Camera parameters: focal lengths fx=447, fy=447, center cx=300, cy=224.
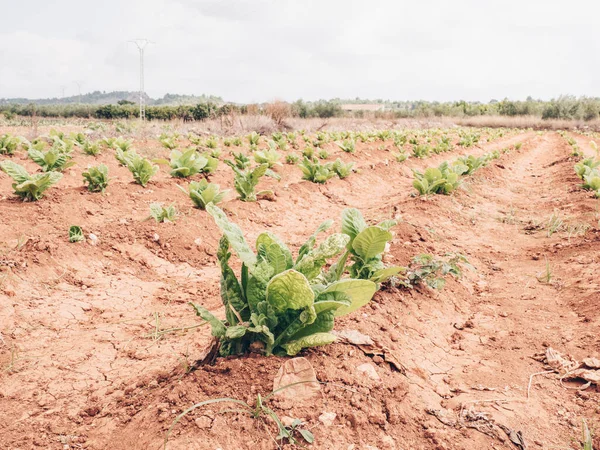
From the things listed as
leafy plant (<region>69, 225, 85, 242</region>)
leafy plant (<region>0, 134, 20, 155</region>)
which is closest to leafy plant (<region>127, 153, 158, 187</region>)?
leafy plant (<region>69, 225, 85, 242</region>)

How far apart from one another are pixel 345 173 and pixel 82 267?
5.62 m

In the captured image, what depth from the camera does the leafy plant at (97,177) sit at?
574cm

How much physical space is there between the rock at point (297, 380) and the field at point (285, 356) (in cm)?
2

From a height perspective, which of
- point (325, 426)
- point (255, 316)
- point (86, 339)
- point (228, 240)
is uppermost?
point (228, 240)

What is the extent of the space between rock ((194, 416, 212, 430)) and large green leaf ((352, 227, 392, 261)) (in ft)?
4.14

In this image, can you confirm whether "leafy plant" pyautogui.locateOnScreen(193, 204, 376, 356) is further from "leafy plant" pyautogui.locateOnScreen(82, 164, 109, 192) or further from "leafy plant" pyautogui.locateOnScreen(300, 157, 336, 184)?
"leafy plant" pyautogui.locateOnScreen(300, 157, 336, 184)

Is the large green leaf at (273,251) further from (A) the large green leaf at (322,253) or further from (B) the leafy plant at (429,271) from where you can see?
(B) the leafy plant at (429,271)

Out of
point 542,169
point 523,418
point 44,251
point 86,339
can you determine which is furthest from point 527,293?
point 542,169

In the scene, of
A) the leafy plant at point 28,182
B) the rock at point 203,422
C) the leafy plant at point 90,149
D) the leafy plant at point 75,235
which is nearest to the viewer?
the rock at point 203,422

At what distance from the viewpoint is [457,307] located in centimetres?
330

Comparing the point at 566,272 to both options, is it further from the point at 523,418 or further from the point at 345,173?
the point at 345,173

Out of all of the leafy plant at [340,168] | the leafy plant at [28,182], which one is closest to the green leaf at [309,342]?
the leafy plant at [28,182]

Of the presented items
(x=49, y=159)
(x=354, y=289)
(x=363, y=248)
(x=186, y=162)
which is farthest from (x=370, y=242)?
(x=49, y=159)

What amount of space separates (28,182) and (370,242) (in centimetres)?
414
